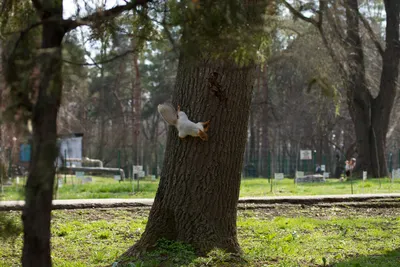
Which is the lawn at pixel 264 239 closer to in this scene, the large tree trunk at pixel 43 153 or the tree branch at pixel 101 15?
the large tree trunk at pixel 43 153

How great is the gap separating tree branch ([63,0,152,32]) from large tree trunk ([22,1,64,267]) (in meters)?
0.08

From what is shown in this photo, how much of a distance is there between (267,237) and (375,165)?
1836 cm

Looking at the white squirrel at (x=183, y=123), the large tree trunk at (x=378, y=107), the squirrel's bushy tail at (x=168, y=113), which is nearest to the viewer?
the white squirrel at (x=183, y=123)

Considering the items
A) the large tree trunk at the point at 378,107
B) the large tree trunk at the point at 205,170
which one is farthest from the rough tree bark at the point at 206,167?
the large tree trunk at the point at 378,107

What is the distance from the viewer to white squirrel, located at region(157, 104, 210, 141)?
627 cm

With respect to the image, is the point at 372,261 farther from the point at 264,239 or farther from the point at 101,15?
the point at 101,15

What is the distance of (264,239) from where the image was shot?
797cm

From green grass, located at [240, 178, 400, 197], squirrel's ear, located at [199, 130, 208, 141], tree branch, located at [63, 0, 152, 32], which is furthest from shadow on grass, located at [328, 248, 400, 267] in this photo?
green grass, located at [240, 178, 400, 197]

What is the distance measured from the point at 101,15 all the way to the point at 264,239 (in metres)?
4.66

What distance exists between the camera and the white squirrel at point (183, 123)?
627 centimetres

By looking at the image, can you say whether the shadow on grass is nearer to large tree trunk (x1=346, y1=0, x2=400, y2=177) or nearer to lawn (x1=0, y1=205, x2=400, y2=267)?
lawn (x1=0, y1=205, x2=400, y2=267)

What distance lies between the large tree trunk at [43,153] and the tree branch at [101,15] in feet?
0.25

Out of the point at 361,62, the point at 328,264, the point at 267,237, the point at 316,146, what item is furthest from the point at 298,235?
the point at 316,146

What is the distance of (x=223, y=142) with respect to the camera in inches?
253
